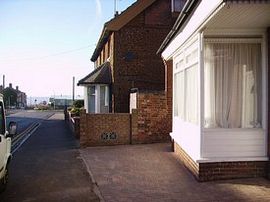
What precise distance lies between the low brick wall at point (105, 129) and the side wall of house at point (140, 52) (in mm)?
5338

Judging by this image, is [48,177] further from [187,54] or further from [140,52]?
[140,52]

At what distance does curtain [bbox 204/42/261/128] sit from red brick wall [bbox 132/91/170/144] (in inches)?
266

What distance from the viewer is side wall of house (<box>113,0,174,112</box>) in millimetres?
21344

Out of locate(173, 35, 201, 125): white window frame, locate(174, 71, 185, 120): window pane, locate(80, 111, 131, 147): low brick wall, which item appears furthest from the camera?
locate(80, 111, 131, 147): low brick wall

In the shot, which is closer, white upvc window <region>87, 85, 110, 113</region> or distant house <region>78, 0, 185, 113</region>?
distant house <region>78, 0, 185, 113</region>

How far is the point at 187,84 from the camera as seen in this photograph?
445 inches

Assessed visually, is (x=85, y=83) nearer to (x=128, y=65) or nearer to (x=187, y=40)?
(x=128, y=65)

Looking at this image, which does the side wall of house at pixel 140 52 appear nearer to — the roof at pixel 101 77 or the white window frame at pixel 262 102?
the roof at pixel 101 77

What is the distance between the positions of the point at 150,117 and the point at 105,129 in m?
1.79

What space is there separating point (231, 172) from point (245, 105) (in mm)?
1527

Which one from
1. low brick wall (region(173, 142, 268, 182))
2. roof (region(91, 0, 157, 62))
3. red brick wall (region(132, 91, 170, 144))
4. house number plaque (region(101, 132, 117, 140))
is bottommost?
low brick wall (region(173, 142, 268, 182))

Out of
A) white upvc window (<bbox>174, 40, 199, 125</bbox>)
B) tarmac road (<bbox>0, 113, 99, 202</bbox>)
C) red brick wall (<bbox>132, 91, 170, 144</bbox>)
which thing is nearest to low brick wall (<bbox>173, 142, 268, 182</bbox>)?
white upvc window (<bbox>174, 40, 199, 125</bbox>)

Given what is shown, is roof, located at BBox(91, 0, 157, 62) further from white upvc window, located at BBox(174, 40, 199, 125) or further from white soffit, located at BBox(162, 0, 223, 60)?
white upvc window, located at BBox(174, 40, 199, 125)

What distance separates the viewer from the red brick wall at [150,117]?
1614 centimetres
